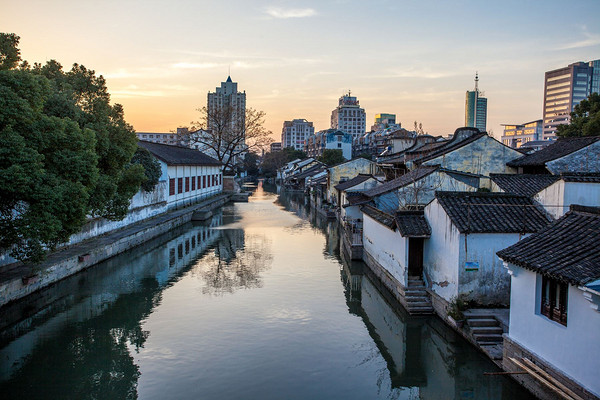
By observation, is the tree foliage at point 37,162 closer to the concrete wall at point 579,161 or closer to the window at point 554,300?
the window at point 554,300

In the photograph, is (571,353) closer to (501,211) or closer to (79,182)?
(501,211)

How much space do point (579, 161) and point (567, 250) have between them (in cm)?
1516

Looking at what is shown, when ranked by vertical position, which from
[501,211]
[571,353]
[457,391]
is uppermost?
[501,211]

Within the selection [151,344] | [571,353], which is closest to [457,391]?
[571,353]

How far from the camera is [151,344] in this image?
1195 centimetres

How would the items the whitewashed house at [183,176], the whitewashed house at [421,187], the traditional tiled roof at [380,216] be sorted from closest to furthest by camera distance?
the traditional tiled roof at [380,216] < the whitewashed house at [421,187] < the whitewashed house at [183,176]

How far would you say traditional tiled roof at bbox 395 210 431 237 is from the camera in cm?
1418

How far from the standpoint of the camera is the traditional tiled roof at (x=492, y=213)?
1236cm

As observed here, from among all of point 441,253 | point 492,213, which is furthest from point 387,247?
point 492,213

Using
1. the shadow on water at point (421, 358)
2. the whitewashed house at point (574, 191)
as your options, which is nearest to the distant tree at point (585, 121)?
the whitewashed house at point (574, 191)

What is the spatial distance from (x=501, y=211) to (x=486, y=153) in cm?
1288

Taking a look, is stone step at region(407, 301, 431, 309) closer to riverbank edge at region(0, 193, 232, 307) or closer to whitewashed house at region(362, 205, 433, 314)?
whitewashed house at region(362, 205, 433, 314)

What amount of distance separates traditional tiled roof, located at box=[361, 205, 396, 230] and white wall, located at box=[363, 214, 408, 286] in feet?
0.72

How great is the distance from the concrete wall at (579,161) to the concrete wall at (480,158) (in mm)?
3666
